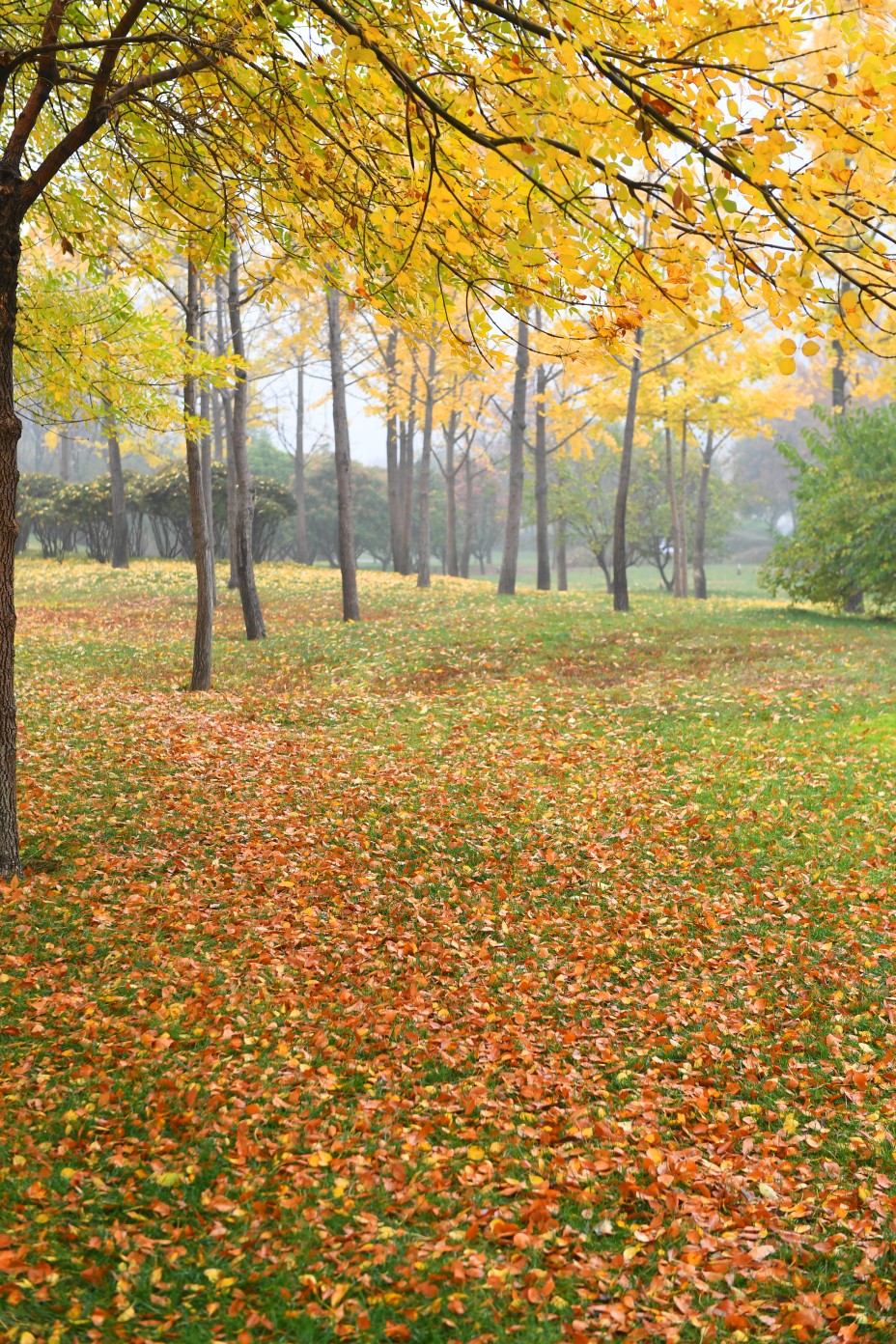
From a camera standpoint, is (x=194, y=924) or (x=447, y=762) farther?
(x=447, y=762)

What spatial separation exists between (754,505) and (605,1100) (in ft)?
197

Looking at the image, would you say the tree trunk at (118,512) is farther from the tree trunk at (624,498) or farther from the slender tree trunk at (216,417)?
the tree trunk at (624,498)

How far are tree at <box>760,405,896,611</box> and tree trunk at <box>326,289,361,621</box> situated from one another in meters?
8.10

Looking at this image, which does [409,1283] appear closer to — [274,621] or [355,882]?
[355,882]

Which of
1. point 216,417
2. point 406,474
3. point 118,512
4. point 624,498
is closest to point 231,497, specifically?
point 624,498

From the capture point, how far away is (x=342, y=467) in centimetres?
1522

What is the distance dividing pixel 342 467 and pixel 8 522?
10.2m

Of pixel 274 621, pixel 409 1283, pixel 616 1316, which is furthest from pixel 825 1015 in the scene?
pixel 274 621

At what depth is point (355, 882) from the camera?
6137 mm

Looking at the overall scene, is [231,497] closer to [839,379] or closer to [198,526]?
[198,526]

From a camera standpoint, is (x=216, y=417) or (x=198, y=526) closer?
(x=198, y=526)

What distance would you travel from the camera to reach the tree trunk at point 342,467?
1505cm

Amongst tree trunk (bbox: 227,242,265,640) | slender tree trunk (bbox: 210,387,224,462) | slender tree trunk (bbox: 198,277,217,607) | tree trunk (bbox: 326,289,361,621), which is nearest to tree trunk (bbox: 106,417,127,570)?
slender tree trunk (bbox: 210,387,224,462)

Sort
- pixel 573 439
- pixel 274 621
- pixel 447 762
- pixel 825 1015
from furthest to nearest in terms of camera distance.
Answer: pixel 573 439 < pixel 274 621 < pixel 447 762 < pixel 825 1015
